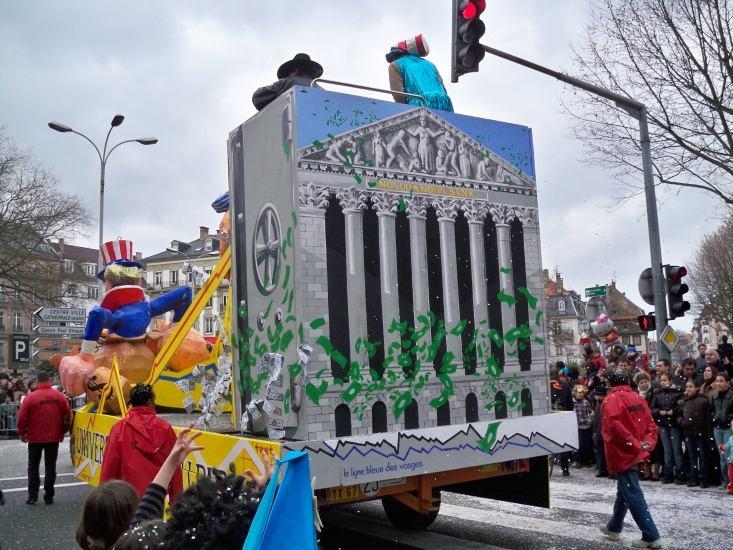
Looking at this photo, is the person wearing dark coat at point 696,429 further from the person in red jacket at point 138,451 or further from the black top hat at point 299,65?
the person in red jacket at point 138,451

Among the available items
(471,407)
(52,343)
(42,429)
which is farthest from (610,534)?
(52,343)

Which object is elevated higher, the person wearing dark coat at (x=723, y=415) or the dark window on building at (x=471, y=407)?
the dark window on building at (x=471, y=407)

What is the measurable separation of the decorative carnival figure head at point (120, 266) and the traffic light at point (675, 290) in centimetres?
871

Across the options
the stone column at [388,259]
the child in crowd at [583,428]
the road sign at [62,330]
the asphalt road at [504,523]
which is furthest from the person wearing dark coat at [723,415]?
the road sign at [62,330]

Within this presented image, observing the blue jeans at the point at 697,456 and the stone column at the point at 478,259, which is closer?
the stone column at the point at 478,259

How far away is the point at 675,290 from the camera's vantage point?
12.3m

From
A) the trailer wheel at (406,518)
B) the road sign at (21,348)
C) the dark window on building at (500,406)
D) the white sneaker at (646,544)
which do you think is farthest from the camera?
the road sign at (21,348)

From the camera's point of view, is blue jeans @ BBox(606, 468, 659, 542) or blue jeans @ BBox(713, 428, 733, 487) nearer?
blue jeans @ BBox(606, 468, 659, 542)

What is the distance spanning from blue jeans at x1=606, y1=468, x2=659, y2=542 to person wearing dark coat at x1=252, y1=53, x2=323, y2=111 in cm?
469

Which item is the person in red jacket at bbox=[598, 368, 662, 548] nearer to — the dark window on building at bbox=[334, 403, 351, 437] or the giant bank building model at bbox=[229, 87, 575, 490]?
the giant bank building model at bbox=[229, 87, 575, 490]

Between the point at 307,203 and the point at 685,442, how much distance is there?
815 cm

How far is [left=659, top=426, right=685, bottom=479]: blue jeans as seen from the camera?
10.7 metres

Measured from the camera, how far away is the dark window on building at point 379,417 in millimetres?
5438

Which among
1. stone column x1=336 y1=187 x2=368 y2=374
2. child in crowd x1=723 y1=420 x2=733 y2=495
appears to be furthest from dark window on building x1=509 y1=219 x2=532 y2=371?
child in crowd x1=723 y1=420 x2=733 y2=495
